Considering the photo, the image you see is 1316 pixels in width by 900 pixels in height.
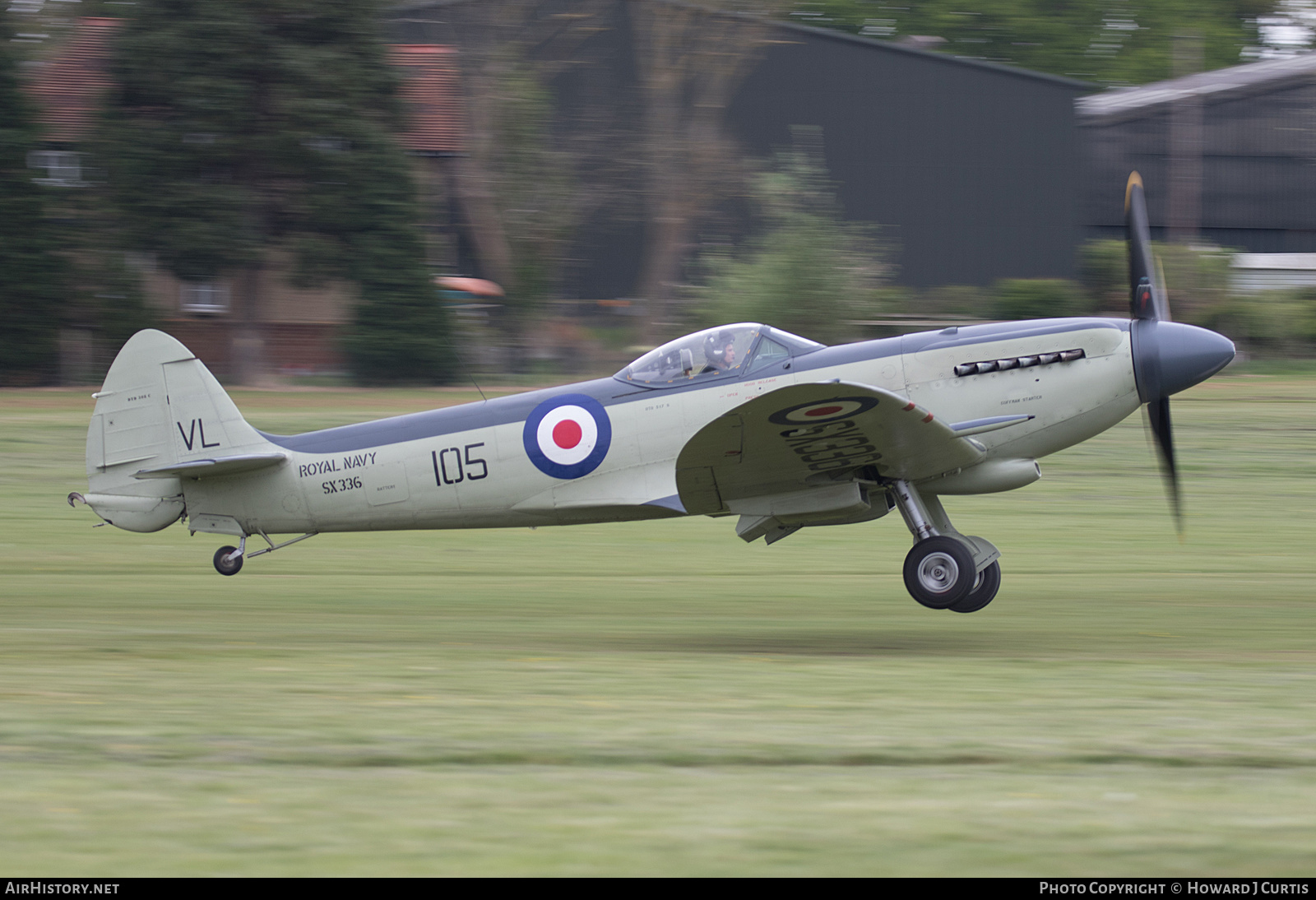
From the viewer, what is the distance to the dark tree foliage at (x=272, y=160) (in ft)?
88.6

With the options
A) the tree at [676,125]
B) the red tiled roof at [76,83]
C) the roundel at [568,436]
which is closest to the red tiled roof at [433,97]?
the tree at [676,125]

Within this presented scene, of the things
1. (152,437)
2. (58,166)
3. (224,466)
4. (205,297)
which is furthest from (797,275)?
(224,466)

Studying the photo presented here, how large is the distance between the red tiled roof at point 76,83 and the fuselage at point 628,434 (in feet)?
70.9

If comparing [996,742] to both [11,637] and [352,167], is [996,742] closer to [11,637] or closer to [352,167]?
[11,637]

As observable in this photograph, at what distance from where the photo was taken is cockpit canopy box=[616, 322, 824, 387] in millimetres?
9016

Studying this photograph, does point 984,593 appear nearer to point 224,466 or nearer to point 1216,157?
point 224,466

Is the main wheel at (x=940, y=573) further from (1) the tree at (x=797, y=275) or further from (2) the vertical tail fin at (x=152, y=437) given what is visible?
(1) the tree at (x=797, y=275)

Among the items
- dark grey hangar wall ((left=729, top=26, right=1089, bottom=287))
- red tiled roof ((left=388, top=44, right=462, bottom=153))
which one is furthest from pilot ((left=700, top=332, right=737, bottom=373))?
dark grey hangar wall ((left=729, top=26, right=1089, bottom=287))

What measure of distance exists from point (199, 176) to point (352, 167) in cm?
320

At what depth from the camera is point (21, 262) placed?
27.1 metres

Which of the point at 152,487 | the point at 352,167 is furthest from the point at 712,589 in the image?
the point at 352,167

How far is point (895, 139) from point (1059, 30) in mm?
21976

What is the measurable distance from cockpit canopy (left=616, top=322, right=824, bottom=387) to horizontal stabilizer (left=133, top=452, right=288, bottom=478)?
2.87 m

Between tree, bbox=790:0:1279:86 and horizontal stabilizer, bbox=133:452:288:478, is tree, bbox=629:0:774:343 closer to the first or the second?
horizontal stabilizer, bbox=133:452:288:478
